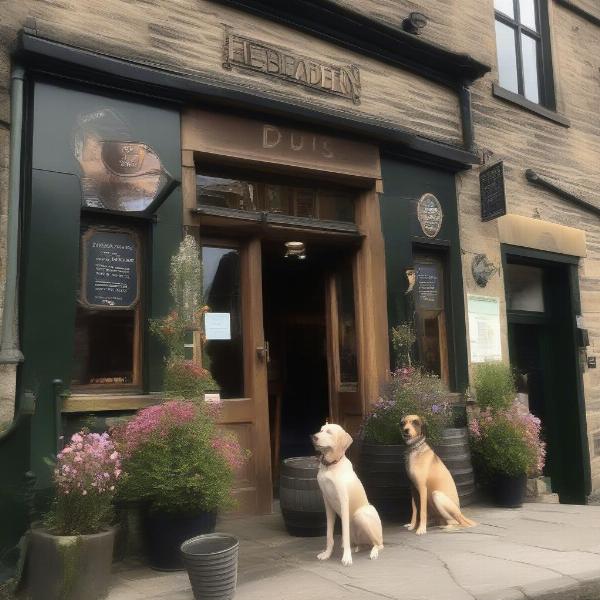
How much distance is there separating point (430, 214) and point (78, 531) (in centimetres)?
473

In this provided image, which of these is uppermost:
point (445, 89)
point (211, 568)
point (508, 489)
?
point (445, 89)

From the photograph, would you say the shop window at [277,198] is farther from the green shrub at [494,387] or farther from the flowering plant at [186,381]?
the green shrub at [494,387]

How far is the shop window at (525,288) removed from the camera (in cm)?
822

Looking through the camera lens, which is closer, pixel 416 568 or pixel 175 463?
pixel 175 463

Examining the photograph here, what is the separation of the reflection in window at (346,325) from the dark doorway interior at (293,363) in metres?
0.77

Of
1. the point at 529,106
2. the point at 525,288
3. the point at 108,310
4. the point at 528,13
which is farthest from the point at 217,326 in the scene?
the point at 528,13

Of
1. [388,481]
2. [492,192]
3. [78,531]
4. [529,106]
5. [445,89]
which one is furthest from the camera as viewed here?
[529,106]

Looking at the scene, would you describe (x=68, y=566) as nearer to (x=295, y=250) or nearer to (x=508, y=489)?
(x=295, y=250)

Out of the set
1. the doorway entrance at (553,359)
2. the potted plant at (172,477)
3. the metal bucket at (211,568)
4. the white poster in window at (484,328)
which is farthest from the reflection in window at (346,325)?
the metal bucket at (211,568)

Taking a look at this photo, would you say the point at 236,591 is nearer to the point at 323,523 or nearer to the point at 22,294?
the point at 323,523

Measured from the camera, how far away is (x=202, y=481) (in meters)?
3.99

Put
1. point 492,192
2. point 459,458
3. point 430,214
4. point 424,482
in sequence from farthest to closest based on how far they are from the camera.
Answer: point 492,192
point 430,214
point 459,458
point 424,482

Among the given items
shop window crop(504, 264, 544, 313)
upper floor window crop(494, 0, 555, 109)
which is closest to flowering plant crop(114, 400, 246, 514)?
shop window crop(504, 264, 544, 313)

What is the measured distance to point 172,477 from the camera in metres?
3.95
